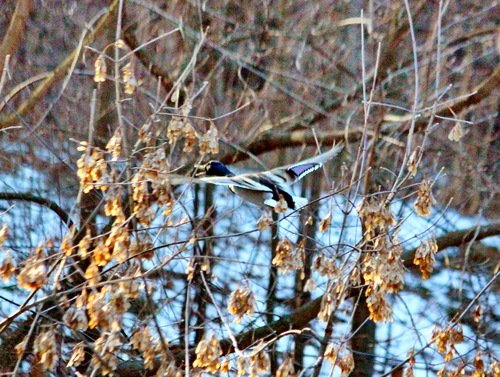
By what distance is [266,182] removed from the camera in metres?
4.70

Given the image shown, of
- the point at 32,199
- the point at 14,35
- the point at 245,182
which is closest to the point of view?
the point at 245,182

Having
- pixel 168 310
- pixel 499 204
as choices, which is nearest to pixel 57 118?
pixel 168 310

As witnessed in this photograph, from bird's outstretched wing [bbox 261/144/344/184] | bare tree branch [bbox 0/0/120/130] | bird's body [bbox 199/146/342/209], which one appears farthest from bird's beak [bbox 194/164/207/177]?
bare tree branch [bbox 0/0/120/130]

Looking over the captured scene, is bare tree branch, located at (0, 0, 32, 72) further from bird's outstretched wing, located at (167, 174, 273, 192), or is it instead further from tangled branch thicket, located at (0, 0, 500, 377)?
bird's outstretched wing, located at (167, 174, 273, 192)

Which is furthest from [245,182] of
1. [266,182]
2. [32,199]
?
[32,199]

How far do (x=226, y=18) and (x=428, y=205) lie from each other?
15.1 feet

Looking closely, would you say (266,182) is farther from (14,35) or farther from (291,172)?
(14,35)

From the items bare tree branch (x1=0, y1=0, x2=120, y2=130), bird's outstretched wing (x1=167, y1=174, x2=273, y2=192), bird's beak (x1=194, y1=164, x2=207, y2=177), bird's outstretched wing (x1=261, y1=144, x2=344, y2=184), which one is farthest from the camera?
bare tree branch (x1=0, y1=0, x2=120, y2=130)

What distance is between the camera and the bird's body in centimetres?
448

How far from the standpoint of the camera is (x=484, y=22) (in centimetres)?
1057

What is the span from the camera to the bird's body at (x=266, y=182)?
448cm

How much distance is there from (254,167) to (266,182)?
3.87 meters

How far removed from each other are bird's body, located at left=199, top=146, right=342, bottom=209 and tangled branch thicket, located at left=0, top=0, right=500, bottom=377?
105mm

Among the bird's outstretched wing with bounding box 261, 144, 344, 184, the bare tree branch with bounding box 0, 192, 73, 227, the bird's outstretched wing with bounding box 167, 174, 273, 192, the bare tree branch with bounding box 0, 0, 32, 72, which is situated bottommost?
the bird's outstretched wing with bounding box 167, 174, 273, 192
